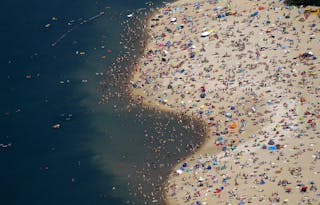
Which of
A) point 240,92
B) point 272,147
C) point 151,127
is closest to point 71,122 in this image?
point 151,127

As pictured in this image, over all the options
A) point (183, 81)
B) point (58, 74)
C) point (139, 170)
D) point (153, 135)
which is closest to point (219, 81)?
point (183, 81)

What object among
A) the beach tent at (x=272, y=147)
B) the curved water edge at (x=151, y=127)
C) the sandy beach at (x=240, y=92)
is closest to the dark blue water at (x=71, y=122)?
the curved water edge at (x=151, y=127)

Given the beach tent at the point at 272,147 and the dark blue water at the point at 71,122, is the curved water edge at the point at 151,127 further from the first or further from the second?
the beach tent at the point at 272,147

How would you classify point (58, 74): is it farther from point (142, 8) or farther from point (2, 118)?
point (142, 8)

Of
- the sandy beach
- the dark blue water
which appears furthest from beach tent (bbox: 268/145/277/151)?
the dark blue water

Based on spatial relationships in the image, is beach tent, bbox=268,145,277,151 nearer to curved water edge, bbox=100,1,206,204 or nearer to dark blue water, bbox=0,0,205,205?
curved water edge, bbox=100,1,206,204

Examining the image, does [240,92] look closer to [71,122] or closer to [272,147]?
[272,147]
